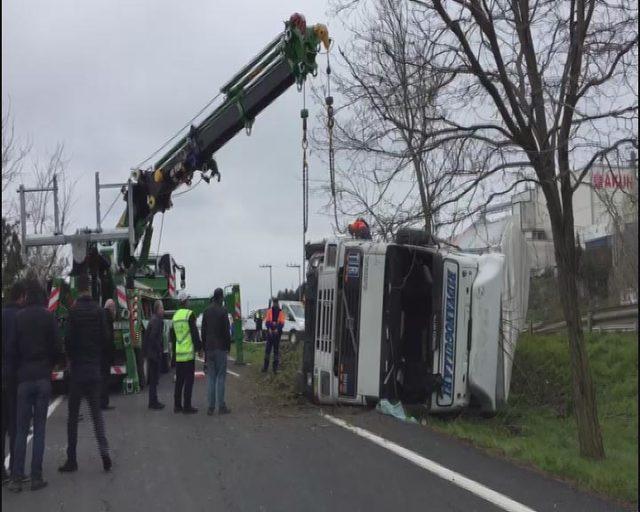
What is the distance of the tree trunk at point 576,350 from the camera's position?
9016mm

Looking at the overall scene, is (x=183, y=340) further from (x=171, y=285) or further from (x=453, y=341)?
(x=171, y=285)

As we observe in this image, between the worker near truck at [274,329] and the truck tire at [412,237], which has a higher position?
the truck tire at [412,237]

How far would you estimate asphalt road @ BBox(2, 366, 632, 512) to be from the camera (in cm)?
661

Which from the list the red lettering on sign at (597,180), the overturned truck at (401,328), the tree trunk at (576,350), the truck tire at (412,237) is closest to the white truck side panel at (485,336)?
the overturned truck at (401,328)

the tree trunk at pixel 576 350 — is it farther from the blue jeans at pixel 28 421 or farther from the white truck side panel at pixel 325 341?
the blue jeans at pixel 28 421

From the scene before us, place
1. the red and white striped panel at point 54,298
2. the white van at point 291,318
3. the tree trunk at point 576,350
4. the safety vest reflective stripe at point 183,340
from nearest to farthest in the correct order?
the tree trunk at point 576,350 < the safety vest reflective stripe at point 183,340 < the red and white striped panel at point 54,298 < the white van at point 291,318

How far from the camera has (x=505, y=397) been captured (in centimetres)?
1182

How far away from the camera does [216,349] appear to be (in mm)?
12055

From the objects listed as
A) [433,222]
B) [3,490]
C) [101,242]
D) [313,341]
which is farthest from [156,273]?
[3,490]

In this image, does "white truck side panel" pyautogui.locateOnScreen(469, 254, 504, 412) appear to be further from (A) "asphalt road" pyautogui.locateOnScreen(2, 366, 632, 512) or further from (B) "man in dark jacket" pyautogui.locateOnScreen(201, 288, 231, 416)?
(B) "man in dark jacket" pyautogui.locateOnScreen(201, 288, 231, 416)

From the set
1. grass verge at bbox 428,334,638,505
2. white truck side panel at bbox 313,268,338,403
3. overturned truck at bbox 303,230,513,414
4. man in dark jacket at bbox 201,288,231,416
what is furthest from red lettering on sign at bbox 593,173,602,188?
man in dark jacket at bbox 201,288,231,416

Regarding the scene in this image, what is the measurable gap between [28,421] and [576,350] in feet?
20.5

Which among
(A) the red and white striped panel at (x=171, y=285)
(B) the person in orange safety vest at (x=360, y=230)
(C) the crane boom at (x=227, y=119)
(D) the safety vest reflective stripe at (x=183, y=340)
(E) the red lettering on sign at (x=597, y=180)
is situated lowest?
(D) the safety vest reflective stripe at (x=183, y=340)

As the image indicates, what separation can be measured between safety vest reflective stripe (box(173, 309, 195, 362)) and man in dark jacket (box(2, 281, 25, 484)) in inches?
180
